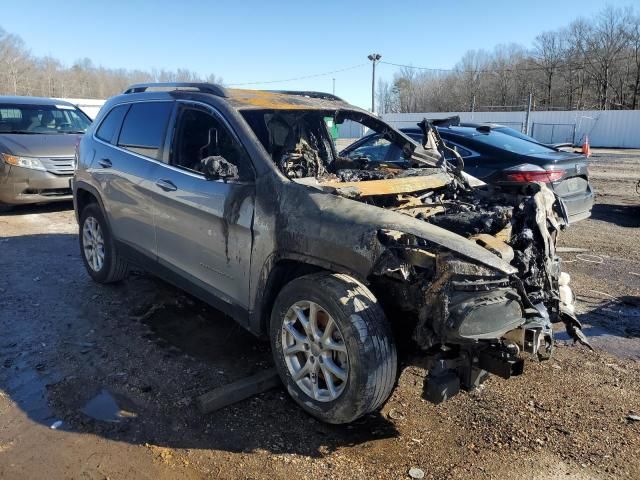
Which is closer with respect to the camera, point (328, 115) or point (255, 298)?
point (255, 298)

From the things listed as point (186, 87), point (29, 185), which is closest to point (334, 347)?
point (186, 87)

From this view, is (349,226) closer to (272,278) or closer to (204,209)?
(272,278)

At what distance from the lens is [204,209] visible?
372cm

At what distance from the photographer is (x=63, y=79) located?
79938mm

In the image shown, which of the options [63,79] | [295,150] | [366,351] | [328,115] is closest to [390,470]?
[366,351]

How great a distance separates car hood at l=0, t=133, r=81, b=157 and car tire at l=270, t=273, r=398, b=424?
7.19 metres

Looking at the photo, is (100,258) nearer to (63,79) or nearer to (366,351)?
(366,351)

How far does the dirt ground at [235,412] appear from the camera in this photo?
277 cm

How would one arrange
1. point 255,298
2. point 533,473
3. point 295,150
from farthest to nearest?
point 295,150, point 255,298, point 533,473

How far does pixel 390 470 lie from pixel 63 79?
9009cm

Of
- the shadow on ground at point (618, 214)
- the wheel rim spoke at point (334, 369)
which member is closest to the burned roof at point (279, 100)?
the wheel rim spoke at point (334, 369)

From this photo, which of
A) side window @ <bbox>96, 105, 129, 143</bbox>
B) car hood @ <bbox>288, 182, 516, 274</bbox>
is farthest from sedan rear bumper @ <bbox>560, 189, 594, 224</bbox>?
side window @ <bbox>96, 105, 129, 143</bbox>

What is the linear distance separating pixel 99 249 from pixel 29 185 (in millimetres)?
4219

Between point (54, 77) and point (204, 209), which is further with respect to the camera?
point (54, 77)
